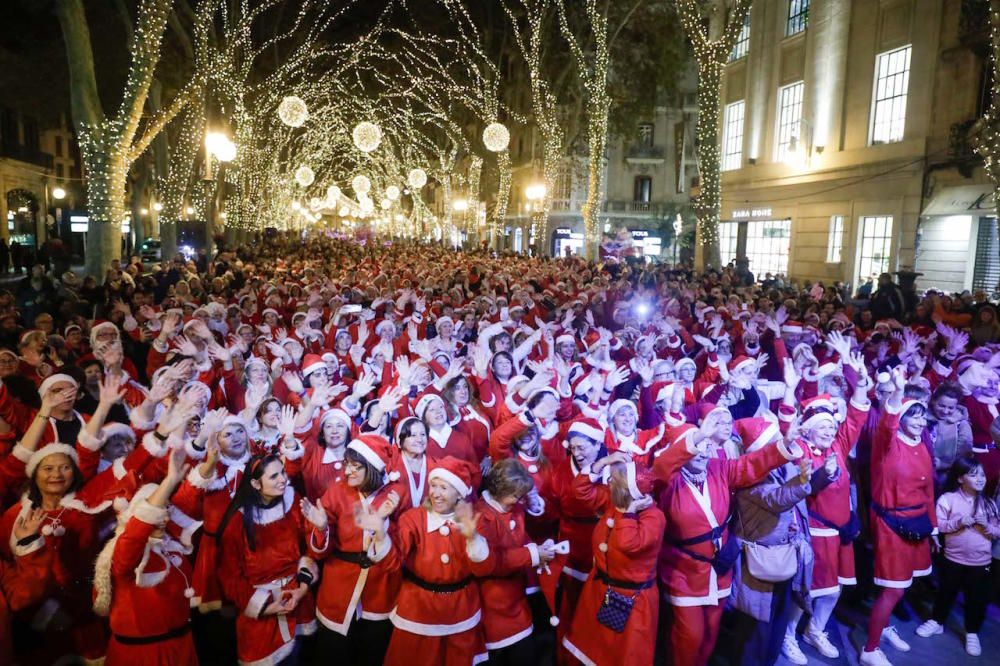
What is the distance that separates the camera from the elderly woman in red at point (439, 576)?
3809mm

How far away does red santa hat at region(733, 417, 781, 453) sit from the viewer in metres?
4.79

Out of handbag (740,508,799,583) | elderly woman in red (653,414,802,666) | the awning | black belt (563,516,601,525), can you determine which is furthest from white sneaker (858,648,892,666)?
the awning

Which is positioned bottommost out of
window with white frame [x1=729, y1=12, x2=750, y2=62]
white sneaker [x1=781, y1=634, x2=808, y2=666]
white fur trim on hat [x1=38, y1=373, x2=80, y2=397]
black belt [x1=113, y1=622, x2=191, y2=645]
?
white sneaker [x1=781, y1=634, x2=808, y2=666]

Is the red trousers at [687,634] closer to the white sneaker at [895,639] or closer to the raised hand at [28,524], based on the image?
the white sneaker at [895,639]

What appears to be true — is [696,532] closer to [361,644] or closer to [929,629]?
[361,644]

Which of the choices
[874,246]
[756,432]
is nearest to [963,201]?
[874,246]

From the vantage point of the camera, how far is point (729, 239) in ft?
95.3

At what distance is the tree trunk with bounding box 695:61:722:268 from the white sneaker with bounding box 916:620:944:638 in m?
13.9

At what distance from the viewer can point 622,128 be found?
3284 centimetres

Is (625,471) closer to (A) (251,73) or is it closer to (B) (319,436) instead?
(B) (319,436)

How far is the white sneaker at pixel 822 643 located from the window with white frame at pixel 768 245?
2158 centimetres

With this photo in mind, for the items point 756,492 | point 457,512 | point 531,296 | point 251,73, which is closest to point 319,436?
point 457,512

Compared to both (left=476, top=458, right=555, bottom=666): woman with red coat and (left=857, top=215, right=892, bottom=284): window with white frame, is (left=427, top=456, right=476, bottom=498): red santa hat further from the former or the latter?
(left=857, top=215, right=892, bottom=284): window with white frame

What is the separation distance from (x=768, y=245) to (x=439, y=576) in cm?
2502
